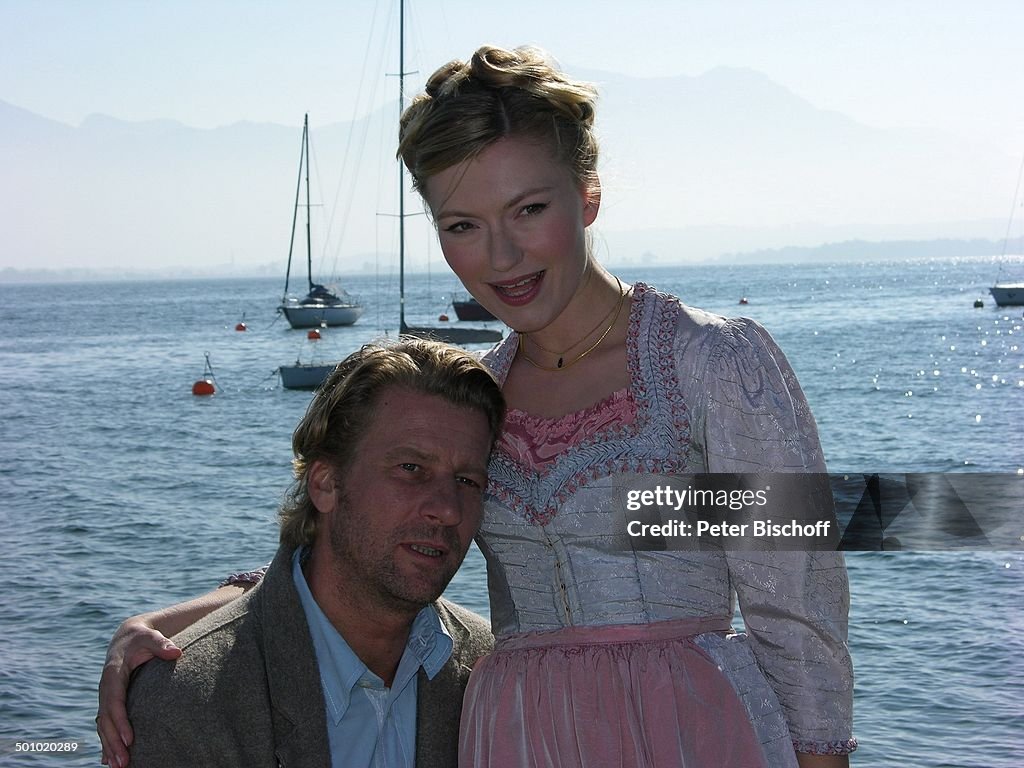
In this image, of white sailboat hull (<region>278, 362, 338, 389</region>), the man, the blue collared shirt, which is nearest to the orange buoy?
white sailboat hull (<region>278, 362, 338, 389</region>)

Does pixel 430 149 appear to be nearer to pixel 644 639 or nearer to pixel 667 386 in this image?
pixel 667 386

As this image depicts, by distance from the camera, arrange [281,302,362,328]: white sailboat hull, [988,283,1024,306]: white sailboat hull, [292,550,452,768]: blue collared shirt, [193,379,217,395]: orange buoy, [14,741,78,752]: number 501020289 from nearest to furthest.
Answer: [292,550,452,768]: blue collared shirt → [14,741,78,752]: number 501020289 → [193,379,217,395]: orange buoy → [988,283,1024,306]: white sailboat hull → [281,302,362,328]: white sailboat hull

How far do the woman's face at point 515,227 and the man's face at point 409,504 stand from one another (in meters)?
0.27

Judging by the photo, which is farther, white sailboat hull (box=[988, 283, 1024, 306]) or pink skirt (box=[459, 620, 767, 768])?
white sailboat hull (box=[988, 283, 1024, 306])

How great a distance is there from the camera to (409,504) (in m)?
2.31

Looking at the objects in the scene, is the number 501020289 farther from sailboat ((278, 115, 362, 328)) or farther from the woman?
sailboat ((278, 115, 362, 328))

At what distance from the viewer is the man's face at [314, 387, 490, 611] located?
7.46ft

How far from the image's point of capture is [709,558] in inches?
82.5

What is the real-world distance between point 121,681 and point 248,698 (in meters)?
0.22

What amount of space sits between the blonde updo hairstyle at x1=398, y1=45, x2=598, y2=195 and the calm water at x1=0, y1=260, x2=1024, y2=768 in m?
6.75

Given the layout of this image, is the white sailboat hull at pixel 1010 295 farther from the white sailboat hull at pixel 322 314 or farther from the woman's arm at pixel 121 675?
the woman's arm at pixel 121 675

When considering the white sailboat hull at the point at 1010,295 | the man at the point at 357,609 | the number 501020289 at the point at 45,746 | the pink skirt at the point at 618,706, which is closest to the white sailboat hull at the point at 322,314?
the white sailboat hull at the point at 1010,295

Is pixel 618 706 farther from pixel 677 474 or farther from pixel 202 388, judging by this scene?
pixel 202 388

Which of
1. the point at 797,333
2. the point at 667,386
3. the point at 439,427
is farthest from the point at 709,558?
the point at 797,333
